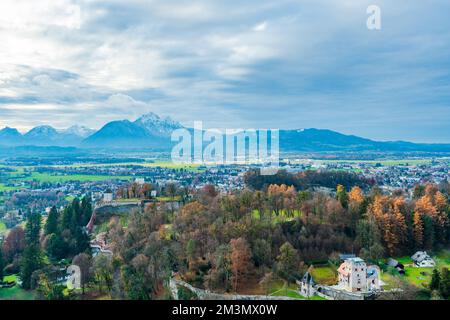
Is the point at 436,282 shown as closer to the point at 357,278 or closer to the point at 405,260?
the point at 357,278

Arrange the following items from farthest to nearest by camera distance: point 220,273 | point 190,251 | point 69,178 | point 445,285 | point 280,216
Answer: point 69,178 → point 280,216 → point 190,251 → point 220,273 → point 445,285

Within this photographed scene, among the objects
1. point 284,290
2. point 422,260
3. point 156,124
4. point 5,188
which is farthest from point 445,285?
point 156,124

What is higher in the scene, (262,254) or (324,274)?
(262,254)

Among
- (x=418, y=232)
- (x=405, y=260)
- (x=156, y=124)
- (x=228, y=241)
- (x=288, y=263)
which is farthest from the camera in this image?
(x=156, y=124)

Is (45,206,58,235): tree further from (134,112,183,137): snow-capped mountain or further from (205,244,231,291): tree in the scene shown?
(134,112,183,137): snow-capped mountain

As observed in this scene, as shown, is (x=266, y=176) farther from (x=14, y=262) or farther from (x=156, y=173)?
(x=156, y=173)

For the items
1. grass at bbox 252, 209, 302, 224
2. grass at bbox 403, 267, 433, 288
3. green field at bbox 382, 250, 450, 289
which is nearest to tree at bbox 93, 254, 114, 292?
grass at bbox 252, 209, 302, 224
